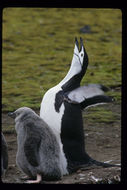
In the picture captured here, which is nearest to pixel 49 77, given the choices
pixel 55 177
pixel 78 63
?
pixel 78 63

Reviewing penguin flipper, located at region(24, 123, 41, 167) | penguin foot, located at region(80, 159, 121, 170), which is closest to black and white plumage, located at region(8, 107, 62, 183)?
penguin flipper, located at region(24, 123, 41, 167)

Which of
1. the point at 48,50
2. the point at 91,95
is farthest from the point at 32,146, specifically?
the point at 48,50

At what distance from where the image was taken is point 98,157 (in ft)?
12.4

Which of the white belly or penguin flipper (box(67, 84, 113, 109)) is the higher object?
penguin flipper (box(67, 84, 113, 109))

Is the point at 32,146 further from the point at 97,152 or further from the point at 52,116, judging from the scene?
the point at 97,152

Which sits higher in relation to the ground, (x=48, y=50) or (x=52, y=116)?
(x=48, y=50)

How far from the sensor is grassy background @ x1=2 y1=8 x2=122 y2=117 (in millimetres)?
5461

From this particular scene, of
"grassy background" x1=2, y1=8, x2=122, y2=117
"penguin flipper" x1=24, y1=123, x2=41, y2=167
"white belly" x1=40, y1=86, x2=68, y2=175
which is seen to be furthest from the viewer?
"grassy background" x1=2, y1=8, x2=122, y2=117

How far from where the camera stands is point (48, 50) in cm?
686

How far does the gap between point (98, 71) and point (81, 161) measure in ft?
9.22

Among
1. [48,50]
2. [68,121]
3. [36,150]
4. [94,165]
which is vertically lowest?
[94,165]

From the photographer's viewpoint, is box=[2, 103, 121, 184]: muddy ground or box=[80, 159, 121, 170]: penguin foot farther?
box=[80, 159, 121, 170]: penguin foot

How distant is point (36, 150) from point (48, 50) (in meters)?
3.86

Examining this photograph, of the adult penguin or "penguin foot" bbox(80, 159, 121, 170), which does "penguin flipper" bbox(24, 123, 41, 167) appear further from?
"penguin foot" bbox(80, 159, 121, 170)
